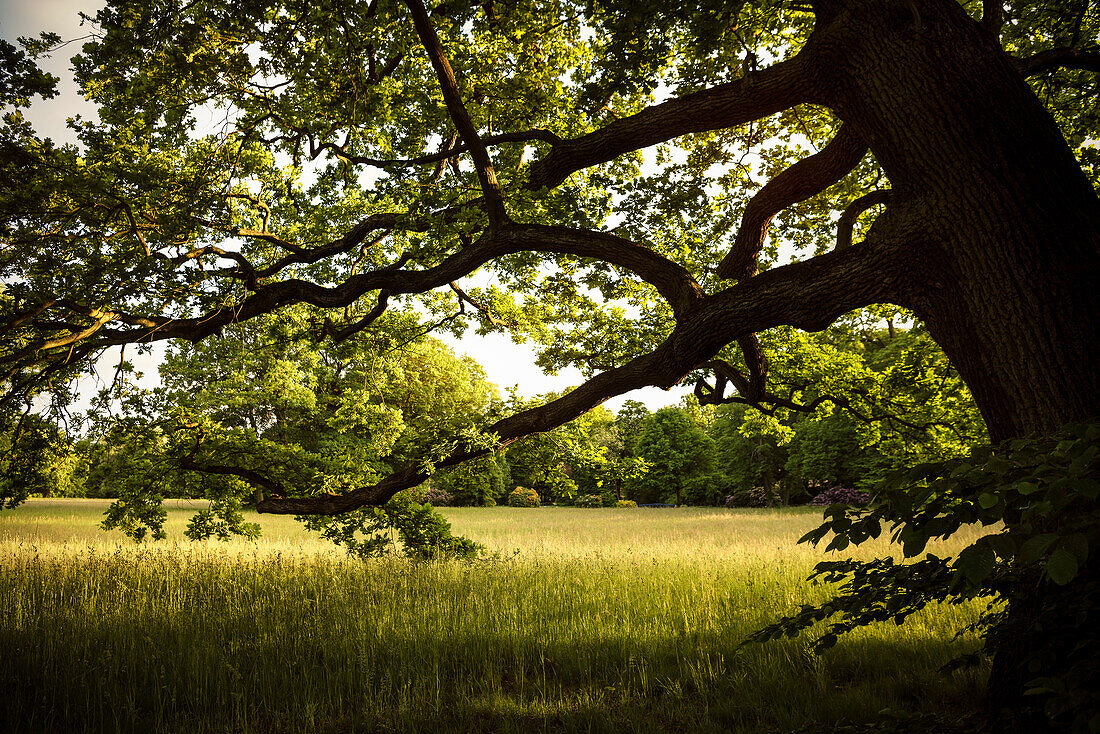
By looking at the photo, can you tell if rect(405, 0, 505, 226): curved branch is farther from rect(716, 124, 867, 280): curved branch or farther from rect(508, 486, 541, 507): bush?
rect(508, 486, 541, 507): bush

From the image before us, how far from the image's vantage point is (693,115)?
5121mm

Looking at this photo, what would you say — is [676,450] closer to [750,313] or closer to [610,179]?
[610,179]

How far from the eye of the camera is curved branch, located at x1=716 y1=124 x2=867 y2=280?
18.8ft

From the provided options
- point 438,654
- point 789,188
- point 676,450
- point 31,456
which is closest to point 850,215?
point 789,188

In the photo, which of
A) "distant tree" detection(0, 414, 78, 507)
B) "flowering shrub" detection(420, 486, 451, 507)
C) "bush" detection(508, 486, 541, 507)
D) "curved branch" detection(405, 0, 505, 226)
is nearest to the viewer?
"curved branch" detection(405, 0, 505, 226)

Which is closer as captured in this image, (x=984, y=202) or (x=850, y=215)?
(x=984, y=202)

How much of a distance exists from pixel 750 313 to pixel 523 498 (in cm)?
4477

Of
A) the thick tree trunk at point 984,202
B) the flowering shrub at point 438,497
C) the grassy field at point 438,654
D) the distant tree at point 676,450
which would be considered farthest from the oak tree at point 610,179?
the distant tree at point 676,450

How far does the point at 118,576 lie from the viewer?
880 centimetres

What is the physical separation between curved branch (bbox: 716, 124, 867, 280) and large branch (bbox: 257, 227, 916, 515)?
180cm

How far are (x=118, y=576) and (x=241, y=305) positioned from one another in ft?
18.2

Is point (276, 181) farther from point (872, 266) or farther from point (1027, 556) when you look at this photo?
point (1027, 556)

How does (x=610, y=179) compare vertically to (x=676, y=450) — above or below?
above

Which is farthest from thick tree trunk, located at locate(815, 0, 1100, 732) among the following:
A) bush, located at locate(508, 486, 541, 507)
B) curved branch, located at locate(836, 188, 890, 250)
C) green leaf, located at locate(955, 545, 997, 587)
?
bush, located at locate(508, 486, 541, 507)
